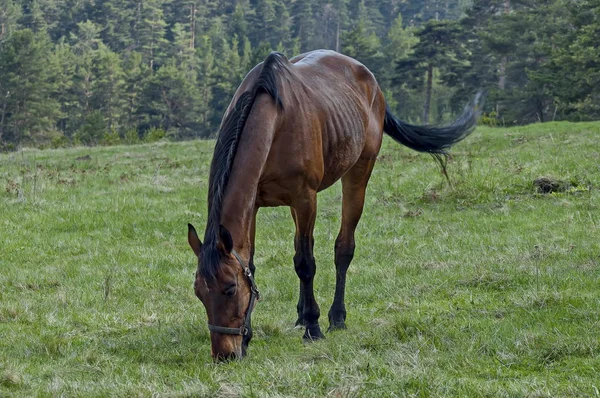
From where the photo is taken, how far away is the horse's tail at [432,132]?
24.0ft

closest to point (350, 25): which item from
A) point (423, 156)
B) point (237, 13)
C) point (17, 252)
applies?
point (237, 13)

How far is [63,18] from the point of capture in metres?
88.7

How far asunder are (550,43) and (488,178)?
3269cm

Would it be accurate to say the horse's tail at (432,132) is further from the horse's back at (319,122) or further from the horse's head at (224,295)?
the horse's head at (224,295)

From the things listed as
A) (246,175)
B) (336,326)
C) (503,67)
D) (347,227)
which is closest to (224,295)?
(246,175)

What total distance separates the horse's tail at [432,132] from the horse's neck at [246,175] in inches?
113

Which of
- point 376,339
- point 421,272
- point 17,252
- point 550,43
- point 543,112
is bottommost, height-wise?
point 543,112

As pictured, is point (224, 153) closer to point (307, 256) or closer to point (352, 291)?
point (307, 256)

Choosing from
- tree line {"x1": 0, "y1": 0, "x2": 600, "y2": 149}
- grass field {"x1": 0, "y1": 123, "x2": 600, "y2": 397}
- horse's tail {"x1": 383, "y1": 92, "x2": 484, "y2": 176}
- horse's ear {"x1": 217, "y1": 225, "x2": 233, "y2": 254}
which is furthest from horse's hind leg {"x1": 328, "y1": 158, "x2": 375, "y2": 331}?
tree line {"x1": 0, "y1": 0, "x2": 600, "y2": 149}

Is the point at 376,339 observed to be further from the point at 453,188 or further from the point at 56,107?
the point at 56,107

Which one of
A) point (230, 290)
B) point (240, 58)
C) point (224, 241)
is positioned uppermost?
point (224, 241)

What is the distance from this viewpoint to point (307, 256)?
5.16 m

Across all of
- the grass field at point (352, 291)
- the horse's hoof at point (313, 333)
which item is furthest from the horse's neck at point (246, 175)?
the horse's hoof at point (313, 333)

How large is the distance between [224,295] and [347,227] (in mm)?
2275
